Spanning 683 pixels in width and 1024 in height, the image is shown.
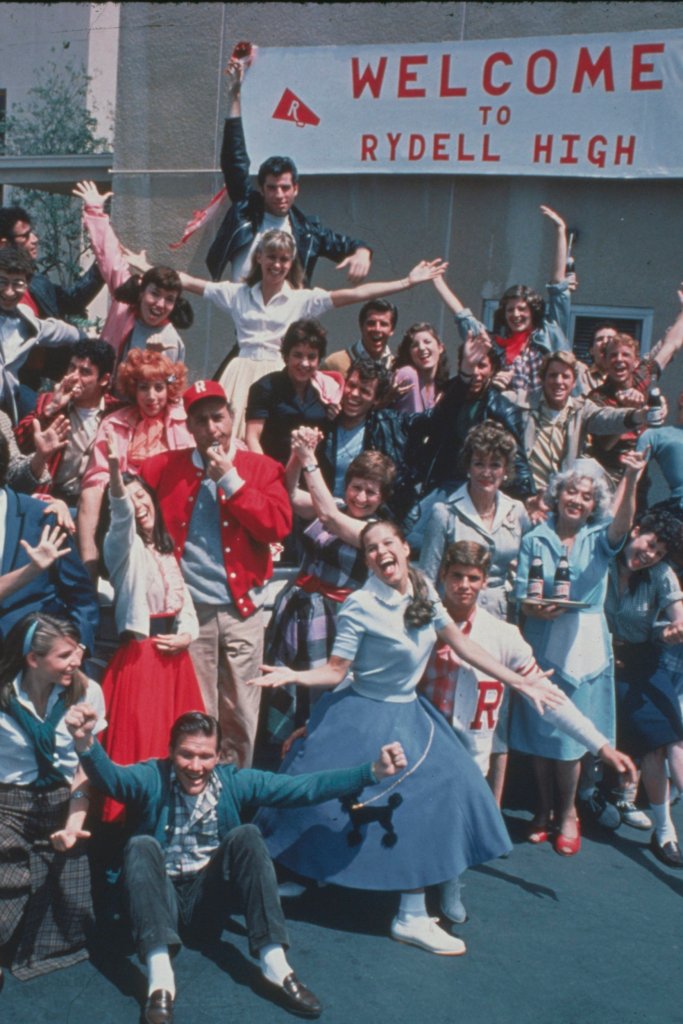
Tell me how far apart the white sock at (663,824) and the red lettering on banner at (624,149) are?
4487 millimetres

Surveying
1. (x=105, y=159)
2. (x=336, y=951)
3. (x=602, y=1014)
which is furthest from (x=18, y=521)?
(x=105, y=159)

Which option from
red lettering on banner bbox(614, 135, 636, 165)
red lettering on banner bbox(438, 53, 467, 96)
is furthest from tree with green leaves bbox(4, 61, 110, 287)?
red lettering on banner bbox(614, 135, 636, 165)

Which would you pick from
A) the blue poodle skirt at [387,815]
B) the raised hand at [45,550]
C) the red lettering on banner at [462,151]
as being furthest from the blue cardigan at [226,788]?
the red lettering on banner at [462,151]

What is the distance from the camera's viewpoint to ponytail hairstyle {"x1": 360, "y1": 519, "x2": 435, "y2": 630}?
4742 millimetres

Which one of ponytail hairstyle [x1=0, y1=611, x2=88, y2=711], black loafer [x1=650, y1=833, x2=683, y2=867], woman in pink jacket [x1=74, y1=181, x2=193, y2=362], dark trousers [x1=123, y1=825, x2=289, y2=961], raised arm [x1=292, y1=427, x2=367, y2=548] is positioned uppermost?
woman in pink jacket [x1=74, y1=181, x2=193, y2=362]

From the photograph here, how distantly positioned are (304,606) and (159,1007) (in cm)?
199

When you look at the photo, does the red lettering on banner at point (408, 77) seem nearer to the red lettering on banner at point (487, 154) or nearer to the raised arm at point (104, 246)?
the red lettering on banner at point (487, 154)

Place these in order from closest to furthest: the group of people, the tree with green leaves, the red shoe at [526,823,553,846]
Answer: the group of people, the red shoe at [526,823,553,846], the tree with green leaves

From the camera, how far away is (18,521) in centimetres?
454

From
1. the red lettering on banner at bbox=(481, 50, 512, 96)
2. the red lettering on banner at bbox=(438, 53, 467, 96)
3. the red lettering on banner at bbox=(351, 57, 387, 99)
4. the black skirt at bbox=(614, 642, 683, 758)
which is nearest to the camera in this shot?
the black skirt at bbox=(614, 642, 683, 758)

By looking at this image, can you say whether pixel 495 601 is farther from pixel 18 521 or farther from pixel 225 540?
pixel 18 521

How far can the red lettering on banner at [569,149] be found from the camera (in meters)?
8.22

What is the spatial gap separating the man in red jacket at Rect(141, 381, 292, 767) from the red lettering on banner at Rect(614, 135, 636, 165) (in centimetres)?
422

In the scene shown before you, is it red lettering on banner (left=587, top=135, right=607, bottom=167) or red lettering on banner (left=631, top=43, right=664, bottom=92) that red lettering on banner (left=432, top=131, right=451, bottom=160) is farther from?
red lettering on banner (left=631, top=43, right=664, bottom=92)
